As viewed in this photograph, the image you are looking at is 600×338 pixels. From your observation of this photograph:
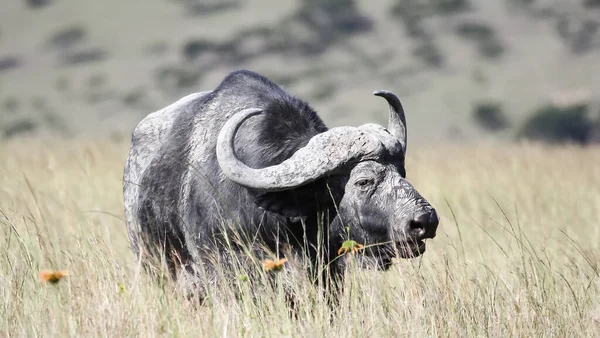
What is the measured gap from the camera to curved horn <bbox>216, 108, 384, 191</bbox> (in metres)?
5.87

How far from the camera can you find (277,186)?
19.2ft

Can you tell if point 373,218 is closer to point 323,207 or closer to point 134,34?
point 323,207

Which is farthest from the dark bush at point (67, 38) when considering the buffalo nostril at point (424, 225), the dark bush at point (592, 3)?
the buffalo nostril at point (424, 225)

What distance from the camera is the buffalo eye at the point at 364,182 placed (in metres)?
5.90

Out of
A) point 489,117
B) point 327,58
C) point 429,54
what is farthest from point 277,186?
point 327,58

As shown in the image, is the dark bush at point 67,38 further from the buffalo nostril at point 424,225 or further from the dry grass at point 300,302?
the buffalo nostril at point 424,225

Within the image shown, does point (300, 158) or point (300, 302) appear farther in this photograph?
point (300, 158)

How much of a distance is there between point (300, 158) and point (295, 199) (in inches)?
13.2

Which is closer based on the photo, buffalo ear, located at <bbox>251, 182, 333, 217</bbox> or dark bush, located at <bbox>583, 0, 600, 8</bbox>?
buffalo ear, located at <bbox>251, 182, 333, 217</bbox>

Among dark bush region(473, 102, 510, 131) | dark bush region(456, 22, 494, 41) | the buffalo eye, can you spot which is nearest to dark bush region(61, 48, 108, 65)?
dark bush region(456, 22, 494, 41)

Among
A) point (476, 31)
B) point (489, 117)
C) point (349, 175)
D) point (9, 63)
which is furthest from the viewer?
point (476, 31)

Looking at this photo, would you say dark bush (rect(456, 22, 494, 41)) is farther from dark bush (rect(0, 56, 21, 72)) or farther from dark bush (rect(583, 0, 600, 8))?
dark bush (rect(0, 56, 21, 72))

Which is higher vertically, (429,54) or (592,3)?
(592,3)

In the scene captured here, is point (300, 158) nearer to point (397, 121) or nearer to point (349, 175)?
point (349, 175)
